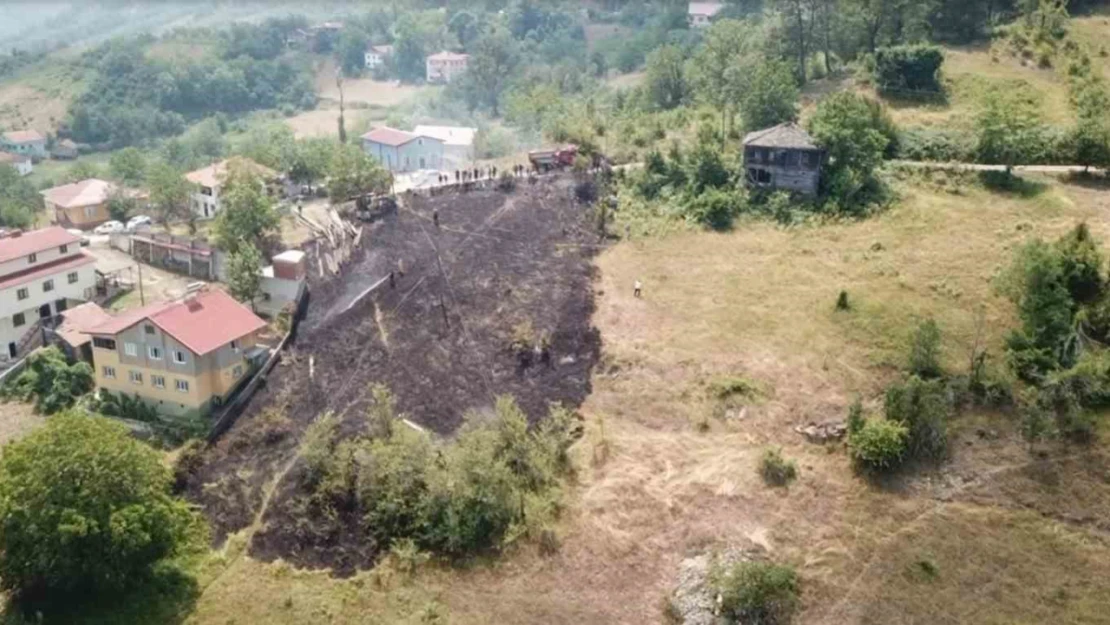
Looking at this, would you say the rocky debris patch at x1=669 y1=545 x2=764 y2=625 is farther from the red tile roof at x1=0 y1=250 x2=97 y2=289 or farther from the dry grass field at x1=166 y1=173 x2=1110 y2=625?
the red tile roof at x1=0 y1=250 x2=97 y2=289

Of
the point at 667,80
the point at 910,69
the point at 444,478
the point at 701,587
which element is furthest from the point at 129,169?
the point at 701,587

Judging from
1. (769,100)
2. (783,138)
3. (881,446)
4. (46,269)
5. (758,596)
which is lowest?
(758,596)

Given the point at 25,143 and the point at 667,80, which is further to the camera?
the point at 25,143

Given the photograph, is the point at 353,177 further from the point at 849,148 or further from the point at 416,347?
the point at 849,148

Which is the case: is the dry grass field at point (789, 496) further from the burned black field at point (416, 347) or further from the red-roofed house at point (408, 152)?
the red-roofed house at point (408, 152)

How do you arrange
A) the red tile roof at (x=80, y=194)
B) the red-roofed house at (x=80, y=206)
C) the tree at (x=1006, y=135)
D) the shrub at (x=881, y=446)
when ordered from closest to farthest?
the shrub at (x=881, y=446) < the tree at (x=1006, y=135) < the red-roofed house at (x=80, y=206) < the red tile roof at (x=80, y=194)

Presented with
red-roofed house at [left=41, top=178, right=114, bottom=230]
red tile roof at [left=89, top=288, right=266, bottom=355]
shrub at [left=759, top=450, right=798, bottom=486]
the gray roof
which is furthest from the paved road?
red-roofed house at [left=41, top=178, right=114, bottom=230]

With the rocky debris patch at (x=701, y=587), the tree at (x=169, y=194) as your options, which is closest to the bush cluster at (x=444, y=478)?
Answer: the rocky debris patch at (x=701, y=587)
